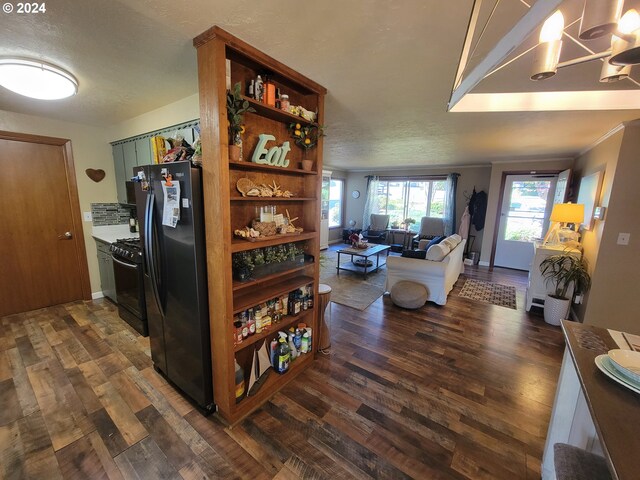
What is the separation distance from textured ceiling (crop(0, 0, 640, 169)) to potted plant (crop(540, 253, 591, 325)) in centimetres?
152

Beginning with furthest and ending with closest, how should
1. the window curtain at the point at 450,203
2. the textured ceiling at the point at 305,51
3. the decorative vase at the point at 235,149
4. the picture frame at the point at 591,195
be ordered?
the window curtain at the point at 450,203 < the picture frame at the point at 591,195 < the decorative vase at the point at 235,149 < the textured ceiling at the point at 305,51

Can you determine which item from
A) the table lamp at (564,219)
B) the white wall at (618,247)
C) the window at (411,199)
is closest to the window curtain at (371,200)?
the window at (411,199)

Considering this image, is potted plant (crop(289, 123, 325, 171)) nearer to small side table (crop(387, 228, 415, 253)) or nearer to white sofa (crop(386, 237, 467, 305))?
white sofa (crop(386, 237, 467, 305))

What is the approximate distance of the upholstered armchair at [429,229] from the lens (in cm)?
641

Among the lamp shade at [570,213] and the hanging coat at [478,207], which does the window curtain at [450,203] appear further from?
the lamp shade at [570,213]

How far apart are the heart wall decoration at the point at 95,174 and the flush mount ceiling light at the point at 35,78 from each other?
69.3 inches

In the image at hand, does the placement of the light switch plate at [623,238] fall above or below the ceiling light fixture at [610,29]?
below

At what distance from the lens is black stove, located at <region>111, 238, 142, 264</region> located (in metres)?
2.52

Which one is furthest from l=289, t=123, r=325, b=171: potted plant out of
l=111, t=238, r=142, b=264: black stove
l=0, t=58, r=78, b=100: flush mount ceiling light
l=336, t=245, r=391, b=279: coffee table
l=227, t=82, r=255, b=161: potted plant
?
l=336, t=245, r=391, b=279: coffee table

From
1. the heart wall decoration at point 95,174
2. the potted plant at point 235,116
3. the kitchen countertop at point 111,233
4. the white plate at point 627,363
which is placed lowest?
the white plate at point 627,363

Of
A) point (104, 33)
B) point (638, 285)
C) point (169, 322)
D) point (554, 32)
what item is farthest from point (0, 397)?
point (638, 285)

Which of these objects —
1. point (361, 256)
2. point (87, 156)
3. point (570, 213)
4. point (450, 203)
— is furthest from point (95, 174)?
point (450, 203)

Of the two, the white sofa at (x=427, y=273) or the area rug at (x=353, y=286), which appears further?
the area rug at (x=353, y=286)

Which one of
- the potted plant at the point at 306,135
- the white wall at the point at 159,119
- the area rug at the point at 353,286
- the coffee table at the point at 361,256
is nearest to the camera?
the potted plant at the point at 306,135
